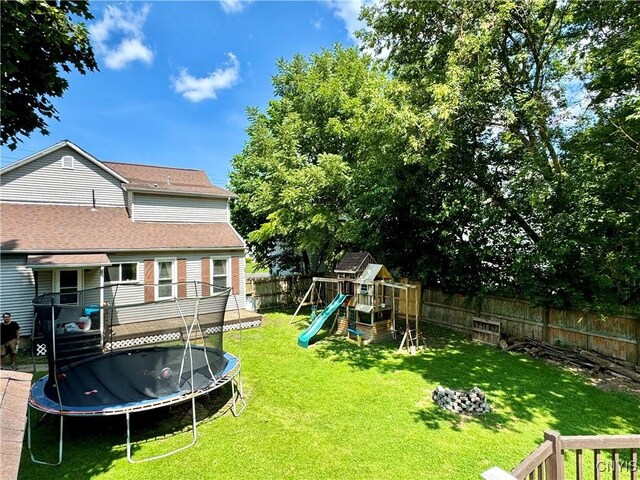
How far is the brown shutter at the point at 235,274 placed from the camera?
14.3 metres

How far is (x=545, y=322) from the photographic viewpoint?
9898mm

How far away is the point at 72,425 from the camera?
6.23m

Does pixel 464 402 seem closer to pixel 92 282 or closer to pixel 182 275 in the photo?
pixel 182 275

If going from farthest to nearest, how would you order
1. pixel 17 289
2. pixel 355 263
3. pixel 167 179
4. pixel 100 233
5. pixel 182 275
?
1. pixel 167 179
2. pixel 182 275
3. pixel 100 233
4. pixel 355 263
5. pixel 17 289

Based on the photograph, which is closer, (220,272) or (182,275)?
(182,275)

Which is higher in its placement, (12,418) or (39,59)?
(39,59)

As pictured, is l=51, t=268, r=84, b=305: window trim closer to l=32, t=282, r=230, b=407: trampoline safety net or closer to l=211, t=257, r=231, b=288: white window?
l=32, t=282, r=230, b=407: trampoline safety net

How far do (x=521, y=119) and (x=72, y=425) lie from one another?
12.4 meters

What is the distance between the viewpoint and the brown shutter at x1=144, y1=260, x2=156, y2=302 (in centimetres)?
1234

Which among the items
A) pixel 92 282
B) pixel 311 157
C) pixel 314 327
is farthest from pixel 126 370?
pixel 311 157

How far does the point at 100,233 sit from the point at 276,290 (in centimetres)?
790

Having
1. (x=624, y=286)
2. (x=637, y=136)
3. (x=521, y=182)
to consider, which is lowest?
(x=624, y=286)

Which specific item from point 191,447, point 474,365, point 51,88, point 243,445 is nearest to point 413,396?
point 474,365

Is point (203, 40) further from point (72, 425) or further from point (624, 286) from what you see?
point (624, 286)
